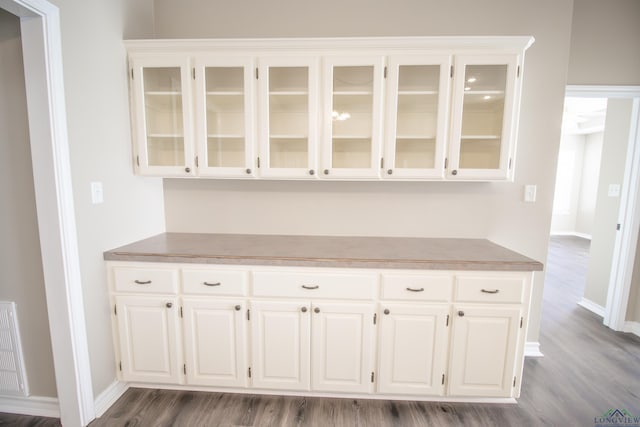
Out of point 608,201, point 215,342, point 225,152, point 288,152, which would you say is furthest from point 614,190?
point 215,342

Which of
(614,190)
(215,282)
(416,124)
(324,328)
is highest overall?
(416,124)

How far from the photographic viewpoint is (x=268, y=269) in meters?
1.59

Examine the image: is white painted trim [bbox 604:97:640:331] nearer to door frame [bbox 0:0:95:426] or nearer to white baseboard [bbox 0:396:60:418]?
door frame [bbox 0:0:95:426]

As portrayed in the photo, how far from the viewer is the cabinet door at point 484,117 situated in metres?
1.68

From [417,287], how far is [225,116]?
168 centimetres

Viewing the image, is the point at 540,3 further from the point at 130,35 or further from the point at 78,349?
the point at 78,349

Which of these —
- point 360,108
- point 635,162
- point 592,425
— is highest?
point 360,108

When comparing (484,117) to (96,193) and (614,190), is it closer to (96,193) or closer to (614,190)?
(614,190)

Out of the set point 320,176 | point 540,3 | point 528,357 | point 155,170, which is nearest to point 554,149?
point 540,3

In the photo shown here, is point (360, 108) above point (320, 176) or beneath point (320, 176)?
above

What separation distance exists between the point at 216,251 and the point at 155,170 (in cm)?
74

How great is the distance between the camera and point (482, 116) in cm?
176

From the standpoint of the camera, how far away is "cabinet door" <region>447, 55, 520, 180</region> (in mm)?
1681

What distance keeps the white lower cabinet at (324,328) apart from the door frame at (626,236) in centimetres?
185
